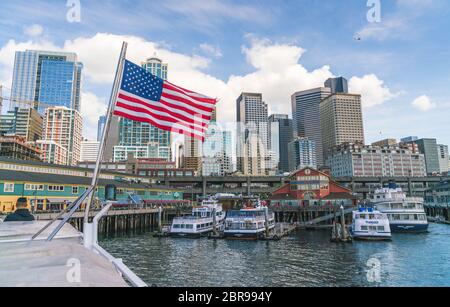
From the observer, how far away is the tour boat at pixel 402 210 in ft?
190

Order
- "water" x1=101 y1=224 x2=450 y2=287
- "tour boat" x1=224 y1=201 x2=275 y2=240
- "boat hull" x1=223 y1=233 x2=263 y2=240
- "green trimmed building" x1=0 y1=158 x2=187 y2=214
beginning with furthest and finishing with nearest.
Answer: "green trimmed building" x1=0 y1=158 x2=187 y2=214 < "tour boat" x1=224 y1=201 x2=275 y2=240 < "boat hull" x1=223 y1=233 x2=263 y2=240 < "water" x1=101 y1=224 x2=450 y2=287

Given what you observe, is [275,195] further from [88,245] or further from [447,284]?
[88,245]

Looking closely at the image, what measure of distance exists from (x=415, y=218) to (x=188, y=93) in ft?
197

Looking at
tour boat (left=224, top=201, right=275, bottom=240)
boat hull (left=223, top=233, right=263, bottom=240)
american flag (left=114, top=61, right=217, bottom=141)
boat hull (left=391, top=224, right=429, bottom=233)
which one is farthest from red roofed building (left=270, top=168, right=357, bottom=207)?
american flag (left=114, top=61, right=217, bottom=141)

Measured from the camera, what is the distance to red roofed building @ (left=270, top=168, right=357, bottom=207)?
84556 millimetres

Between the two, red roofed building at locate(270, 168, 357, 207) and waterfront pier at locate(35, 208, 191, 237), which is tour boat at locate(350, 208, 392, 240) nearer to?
red roofed building at locate(270, 168, 357, 207)

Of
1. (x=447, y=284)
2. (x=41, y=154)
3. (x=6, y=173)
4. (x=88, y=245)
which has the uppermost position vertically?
(x=41, y=154)

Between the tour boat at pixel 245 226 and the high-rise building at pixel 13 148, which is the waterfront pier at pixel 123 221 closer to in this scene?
the tour boat at pixel 245 226

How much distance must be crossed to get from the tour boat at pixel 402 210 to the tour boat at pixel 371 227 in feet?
36.2

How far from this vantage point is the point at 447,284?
2494cm

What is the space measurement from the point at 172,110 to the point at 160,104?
2.34 feet

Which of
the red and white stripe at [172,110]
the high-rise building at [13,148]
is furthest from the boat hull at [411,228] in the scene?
the high-rise building at [13,148]

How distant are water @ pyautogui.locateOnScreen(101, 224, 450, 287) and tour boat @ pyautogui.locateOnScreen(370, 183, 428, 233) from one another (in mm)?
6572
